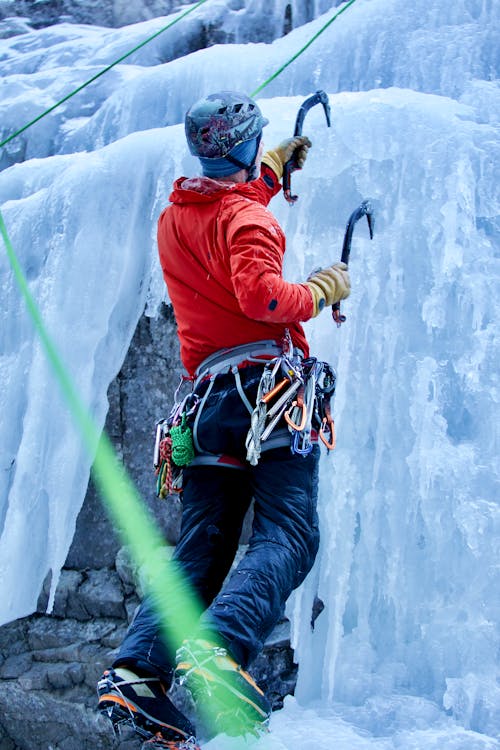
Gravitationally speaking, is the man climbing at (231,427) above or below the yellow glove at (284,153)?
below

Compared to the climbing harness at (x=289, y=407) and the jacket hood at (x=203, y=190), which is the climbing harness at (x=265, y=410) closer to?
the climbing harness at (x=289, y=407)

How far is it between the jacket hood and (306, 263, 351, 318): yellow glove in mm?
300

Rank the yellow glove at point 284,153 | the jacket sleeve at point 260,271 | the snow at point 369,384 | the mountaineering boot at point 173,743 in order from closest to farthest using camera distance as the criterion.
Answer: the mountaineering boot at point 173,743 < the jacket sleeve at point 260,271 < the yellow glove at point 284,153 < the snow at point 369,384

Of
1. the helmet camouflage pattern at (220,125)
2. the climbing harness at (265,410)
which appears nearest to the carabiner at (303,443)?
the climbing harness at (265,410)

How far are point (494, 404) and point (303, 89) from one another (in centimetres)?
267

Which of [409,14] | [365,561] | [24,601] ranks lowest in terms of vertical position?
[24,601]

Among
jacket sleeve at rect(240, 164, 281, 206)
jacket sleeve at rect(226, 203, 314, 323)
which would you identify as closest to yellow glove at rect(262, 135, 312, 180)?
jacket sleeve at rect(240, 164, 281, 206)

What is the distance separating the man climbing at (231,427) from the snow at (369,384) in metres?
0.78

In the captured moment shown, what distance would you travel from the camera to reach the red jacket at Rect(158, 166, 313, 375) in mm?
1917

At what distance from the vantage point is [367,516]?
10.5 feet

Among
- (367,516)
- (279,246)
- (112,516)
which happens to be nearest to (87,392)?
(112,516)

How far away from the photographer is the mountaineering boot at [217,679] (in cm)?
168

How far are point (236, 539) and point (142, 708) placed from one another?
0.49 meters

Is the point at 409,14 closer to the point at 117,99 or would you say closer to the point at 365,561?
the point at 117,99
